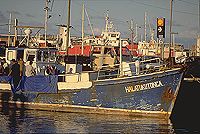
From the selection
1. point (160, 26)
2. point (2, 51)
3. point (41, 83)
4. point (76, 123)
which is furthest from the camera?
point (2, 51)

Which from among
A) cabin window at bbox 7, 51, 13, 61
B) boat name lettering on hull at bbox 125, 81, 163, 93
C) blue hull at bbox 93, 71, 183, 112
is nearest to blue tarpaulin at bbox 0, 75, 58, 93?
cabin window at bbox 7, 51, 13, 61

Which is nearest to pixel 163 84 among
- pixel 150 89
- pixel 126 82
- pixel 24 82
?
pixel 150 89

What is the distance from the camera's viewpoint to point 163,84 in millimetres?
19875

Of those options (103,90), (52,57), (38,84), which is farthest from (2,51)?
(103,90)

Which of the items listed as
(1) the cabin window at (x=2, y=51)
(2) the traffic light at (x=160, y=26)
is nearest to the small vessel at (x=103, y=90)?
(2) the traffic light at (x=160, y=26)

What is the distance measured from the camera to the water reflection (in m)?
16.9

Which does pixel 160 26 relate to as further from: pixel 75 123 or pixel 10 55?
pixel 10 55

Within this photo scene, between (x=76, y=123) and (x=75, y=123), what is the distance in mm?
49

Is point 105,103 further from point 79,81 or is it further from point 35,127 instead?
point 35,127

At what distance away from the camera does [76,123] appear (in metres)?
18.5

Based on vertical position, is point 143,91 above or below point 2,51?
below

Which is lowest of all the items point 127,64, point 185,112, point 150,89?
point 185,112

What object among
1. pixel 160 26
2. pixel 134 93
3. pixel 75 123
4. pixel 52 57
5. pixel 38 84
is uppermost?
pixel 160 26

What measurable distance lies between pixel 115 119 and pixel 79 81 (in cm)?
331
